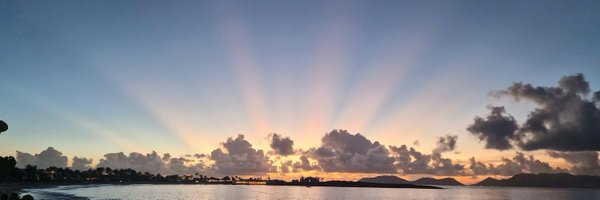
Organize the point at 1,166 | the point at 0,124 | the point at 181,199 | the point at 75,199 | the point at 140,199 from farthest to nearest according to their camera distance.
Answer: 1. the point at 181,199
2. the point at 140,199
3. the point at 75,199
4. the point at 1,166
5. the point at 0,124

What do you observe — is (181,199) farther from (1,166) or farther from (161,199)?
(1,166)

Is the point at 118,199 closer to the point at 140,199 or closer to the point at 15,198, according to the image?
the point at 140,199

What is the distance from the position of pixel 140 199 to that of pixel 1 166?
152915 mm

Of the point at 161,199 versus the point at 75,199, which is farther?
the point at 161,199

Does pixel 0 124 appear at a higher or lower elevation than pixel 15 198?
higher

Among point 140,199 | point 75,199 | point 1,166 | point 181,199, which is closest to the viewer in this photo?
point 1,166

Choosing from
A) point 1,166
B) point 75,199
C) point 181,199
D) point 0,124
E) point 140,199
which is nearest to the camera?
point 0,124

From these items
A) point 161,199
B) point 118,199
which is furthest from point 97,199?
point 161,199

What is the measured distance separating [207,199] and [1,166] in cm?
17302

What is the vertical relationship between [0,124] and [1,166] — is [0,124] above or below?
above

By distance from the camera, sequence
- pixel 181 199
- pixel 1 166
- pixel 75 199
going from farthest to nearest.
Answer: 1. pixel 181 199
2. pixel 75 199
3. pixel 1 166

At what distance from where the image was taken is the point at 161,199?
592 feet

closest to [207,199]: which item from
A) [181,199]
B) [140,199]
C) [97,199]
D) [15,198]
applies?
[181,199]

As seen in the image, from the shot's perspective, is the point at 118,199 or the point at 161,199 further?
the point at 161,199
